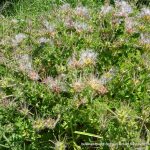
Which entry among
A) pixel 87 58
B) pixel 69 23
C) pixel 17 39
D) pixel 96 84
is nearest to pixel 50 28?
pixel 69 23

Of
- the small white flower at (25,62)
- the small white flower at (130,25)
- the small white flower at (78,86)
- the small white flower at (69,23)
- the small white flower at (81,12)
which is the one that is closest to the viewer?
the small white flower at (78,86)

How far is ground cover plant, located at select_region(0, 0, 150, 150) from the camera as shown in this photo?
262cm

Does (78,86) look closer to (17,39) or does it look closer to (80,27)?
(80,27)

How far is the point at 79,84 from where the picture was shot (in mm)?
2520

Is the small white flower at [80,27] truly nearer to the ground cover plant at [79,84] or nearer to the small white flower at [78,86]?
Result: the ground cover plant at [79,84]

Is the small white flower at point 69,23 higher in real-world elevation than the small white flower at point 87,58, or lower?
higher

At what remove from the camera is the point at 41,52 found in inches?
125

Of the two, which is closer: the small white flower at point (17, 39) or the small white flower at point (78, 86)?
the small white flower at point (78, 86)

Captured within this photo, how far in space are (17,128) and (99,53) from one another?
72 cm

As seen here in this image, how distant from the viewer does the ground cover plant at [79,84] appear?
2.62 meters

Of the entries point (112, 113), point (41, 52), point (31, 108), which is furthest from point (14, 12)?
point (112, 113)

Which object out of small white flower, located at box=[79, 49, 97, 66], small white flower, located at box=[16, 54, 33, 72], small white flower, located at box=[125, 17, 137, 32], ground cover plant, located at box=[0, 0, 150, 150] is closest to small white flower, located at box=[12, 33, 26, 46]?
ground cover plant, located at box=[0, 0, 150, 150]

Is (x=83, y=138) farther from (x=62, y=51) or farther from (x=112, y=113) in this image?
(x=62, y=51)

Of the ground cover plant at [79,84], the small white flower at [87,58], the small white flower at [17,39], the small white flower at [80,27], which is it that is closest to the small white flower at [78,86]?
the ground cover plant at [79,84]
